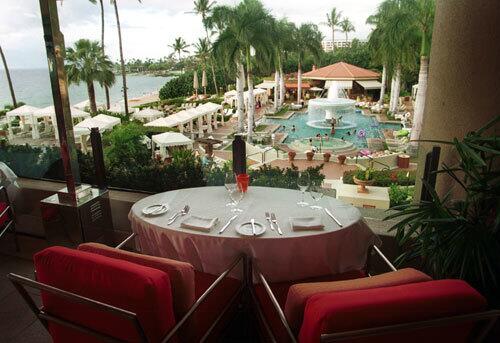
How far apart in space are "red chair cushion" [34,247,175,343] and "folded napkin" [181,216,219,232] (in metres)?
0.59

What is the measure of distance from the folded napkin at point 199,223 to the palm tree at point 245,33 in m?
14.5

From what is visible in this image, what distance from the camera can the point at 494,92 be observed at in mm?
1908

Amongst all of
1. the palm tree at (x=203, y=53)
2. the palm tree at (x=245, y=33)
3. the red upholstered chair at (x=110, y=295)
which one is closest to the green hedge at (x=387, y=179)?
the red upholstered chair at (x=110, y=295)

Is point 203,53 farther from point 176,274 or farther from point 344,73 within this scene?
point 176,274

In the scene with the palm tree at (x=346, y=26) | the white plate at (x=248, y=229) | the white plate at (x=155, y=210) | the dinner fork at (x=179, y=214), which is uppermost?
the palm tree at (x=346, y=26)

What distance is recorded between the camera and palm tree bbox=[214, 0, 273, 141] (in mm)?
15102

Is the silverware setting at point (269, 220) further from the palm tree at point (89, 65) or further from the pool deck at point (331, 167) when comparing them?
the palm tree at point (89, 65)

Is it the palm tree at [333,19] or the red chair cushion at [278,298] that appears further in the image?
the palm tree at [333,19]

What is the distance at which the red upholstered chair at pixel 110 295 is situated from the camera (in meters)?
1.17

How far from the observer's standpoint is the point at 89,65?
58.7 feet

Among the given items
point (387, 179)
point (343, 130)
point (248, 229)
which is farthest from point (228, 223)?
point (343, 130)

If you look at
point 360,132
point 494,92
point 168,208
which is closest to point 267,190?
point 168,208

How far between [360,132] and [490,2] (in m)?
16.8

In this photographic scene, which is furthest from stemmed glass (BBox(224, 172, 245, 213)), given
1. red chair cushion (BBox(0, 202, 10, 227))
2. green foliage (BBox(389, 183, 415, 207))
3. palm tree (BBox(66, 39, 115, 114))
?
palm tree (BBox(66, 39, 115, 114))
